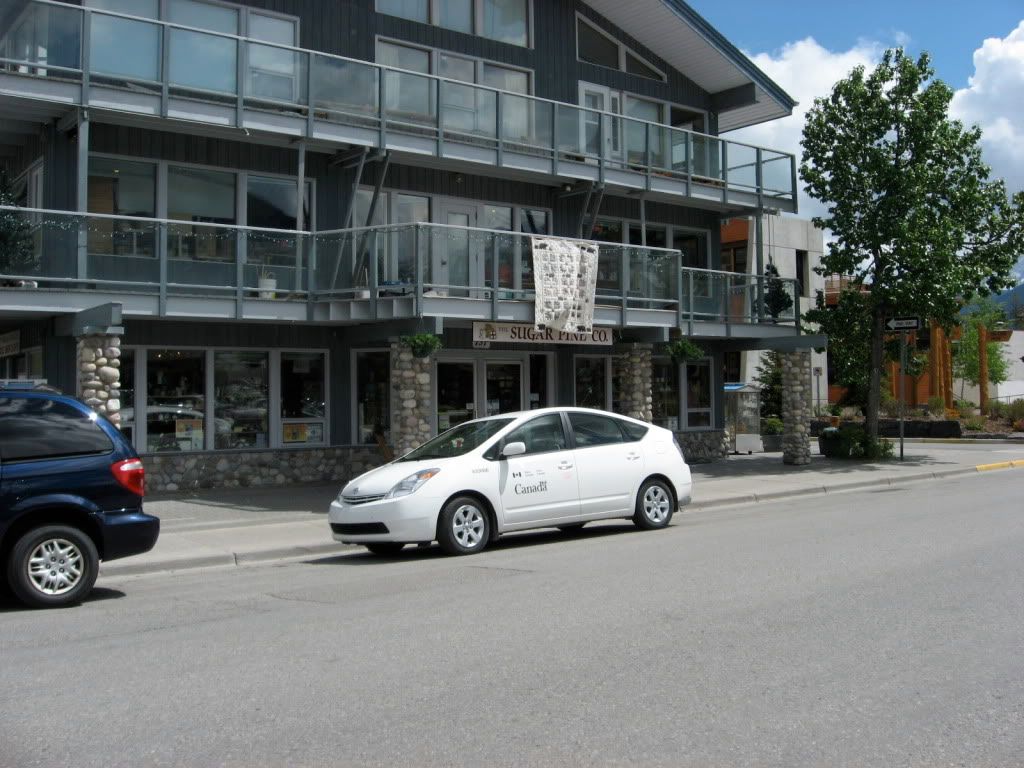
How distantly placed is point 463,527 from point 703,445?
14782 mm

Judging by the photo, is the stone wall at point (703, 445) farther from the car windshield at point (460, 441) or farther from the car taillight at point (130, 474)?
the car taillight at point (130, 474)

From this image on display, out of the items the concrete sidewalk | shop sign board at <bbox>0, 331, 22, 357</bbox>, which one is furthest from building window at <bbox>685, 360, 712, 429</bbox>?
shop sign board at <bbox>0, 331, 22, 357</bbox>

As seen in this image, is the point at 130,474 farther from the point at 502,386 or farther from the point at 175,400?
the point at 502,386

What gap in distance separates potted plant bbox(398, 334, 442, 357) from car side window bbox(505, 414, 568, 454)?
4.09 metres

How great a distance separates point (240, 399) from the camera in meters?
18.3

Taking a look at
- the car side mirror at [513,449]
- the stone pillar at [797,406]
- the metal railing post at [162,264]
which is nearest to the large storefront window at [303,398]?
the metal railing post at [162,264]

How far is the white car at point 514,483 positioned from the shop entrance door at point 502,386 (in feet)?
26.5

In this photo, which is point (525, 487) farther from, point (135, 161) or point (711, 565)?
point (135, 161)

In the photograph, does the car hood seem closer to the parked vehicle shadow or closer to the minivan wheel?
the parked vehicle shadow

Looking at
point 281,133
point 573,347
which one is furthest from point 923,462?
point 281,133

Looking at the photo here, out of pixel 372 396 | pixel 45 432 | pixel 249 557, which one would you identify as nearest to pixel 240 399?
pixel 372 396

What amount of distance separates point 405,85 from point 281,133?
8.88 feet

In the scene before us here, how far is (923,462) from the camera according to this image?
23812mm

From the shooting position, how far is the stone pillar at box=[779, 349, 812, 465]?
23703 millimetres
